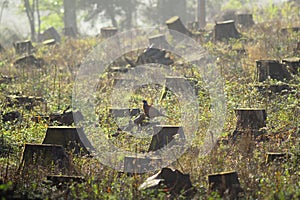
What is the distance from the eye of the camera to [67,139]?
9680mm

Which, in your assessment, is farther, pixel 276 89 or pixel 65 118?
pixel 276 89

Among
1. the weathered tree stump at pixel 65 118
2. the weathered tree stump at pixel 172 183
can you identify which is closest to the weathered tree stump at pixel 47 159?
the weathered tree stump at pixel 172 183

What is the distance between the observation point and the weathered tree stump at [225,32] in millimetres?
19984

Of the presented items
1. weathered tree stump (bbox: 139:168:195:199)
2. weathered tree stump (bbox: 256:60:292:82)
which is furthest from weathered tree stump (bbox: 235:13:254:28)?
weathered tree stump (bbox: 139:168:195:199)

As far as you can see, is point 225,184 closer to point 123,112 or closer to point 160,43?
point 123,112

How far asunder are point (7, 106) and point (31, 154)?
4682 mm

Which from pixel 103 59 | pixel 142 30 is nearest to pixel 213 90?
pixel 103 59

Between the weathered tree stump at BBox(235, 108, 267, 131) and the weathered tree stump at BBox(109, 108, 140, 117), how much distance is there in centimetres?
241

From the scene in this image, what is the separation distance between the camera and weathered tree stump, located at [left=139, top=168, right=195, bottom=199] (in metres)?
7.21

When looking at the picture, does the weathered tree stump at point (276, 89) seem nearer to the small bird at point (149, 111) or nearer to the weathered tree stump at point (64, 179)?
the small bird at point (149, 111)

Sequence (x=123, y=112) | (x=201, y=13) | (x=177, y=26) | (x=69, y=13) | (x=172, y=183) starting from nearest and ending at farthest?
1. (x=172, y=183)
2. (x=123, y=112)
3. (x=177, y=26)
4. (x=201, y=13)
5. (x=69, y=13)

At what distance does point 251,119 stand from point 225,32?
1024 cm

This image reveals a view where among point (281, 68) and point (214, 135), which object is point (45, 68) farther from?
point (214, 135)

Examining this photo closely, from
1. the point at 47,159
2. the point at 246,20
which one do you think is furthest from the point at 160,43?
the point at 47,159
